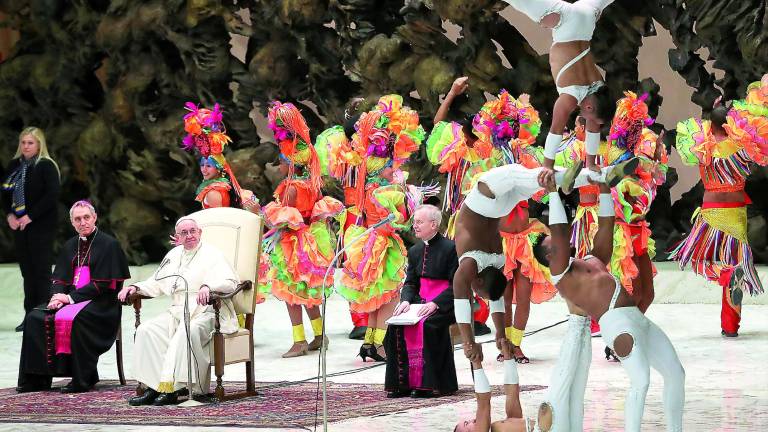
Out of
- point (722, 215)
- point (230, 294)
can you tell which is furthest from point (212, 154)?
point (722, 215)

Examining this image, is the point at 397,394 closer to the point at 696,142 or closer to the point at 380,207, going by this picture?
the point at 380,207

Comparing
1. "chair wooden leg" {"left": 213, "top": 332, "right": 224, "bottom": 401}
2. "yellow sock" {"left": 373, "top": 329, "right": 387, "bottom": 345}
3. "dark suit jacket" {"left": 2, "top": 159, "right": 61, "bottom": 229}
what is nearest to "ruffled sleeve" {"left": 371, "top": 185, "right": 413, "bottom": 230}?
"yellow sock" {"left": 373, "top": 329, "right": 387, "bottom": 345}

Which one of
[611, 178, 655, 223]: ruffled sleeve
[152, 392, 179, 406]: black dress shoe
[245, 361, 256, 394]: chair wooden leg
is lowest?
[152, 392, 179, 406]: black dress shoe

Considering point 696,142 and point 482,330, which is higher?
point 696,142

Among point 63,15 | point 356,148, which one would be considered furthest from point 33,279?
point 63,15

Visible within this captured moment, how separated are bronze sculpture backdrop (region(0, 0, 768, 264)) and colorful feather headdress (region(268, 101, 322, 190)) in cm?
367

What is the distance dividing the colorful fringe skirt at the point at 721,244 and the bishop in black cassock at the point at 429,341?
8.81ft

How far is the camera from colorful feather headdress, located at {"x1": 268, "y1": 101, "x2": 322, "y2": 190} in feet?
31.5

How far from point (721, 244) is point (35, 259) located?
569 cm

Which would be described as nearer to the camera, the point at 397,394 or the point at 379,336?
the point at 397,394

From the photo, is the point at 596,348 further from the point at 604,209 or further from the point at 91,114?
the point at 91,114

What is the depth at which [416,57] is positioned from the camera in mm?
13562

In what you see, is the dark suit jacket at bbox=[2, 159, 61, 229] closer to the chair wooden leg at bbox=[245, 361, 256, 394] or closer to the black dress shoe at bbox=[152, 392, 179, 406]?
the chair wooden leg at bbox=[245, 361, 256, 394]

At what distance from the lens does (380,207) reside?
9453mm
